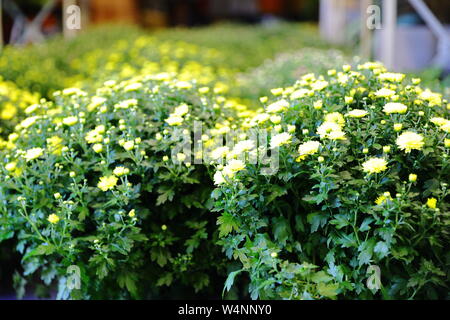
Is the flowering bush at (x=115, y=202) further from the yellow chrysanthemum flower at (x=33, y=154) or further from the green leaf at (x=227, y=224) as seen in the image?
the green leaf at (x=227, y=224)

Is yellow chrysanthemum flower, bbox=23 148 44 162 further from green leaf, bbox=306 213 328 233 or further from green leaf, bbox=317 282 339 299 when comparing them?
green leaf, bbox=317 282 339 299

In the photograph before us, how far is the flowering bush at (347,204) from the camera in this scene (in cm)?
178

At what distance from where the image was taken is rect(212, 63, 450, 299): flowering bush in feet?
5.85

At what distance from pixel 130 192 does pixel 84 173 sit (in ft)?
0.99

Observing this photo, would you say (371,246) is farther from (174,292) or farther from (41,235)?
(41,235)

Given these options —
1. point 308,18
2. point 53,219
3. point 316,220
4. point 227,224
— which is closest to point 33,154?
point 53,219

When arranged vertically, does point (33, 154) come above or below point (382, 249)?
above

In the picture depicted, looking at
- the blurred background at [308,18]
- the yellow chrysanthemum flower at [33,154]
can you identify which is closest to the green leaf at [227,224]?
the yellow chrysanthemum flower at [33,154]

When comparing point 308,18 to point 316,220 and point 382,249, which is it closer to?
point 316,220

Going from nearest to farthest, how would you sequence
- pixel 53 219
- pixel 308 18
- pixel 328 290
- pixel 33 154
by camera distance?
1. pixel 328 290
2. pixel 53 219
3. pixel 33 154
4. pixel 308 18

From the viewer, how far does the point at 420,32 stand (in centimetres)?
534

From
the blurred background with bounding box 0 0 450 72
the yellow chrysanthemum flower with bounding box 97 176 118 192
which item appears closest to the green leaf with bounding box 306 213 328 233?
the yellow chrysanthemum flower with bounding box 97 176 118 192

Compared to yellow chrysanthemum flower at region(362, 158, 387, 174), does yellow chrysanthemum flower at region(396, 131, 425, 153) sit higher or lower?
higher

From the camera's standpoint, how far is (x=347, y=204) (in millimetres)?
1861
